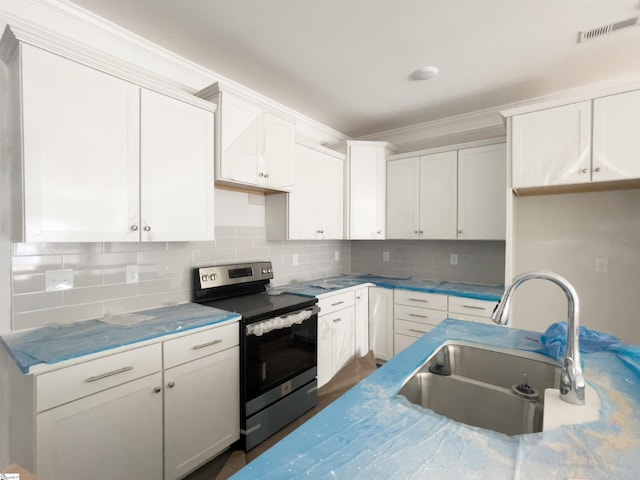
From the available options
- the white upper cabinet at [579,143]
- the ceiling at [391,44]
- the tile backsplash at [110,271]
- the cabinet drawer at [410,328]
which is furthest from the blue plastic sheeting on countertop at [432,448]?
the cabinet drawer at [410,328]

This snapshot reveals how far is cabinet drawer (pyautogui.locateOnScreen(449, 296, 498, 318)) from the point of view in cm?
270

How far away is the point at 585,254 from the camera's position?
106 inches

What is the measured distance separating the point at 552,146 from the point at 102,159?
9.63 feet

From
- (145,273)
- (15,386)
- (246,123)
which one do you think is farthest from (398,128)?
(15,386)

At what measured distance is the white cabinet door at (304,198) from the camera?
2824 mm

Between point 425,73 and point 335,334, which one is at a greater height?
point 425,73

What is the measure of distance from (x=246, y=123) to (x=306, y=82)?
2.19 ft

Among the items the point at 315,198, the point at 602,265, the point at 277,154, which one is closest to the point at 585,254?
the point at 602,265

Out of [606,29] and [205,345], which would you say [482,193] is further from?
[205,345]

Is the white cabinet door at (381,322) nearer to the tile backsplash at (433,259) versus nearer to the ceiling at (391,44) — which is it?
the tile backsplash at (433,259)

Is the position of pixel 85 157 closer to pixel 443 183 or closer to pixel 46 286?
pixel 46 286

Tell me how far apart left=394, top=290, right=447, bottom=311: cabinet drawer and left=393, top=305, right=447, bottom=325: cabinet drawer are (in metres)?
0.04

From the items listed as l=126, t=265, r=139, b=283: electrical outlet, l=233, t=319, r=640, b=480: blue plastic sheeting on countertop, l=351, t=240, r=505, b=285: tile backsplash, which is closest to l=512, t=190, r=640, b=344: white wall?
l=351, t=240, r=505, b=285: tile backsplash

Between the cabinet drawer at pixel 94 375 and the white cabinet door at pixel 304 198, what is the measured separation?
1522 millimetres
